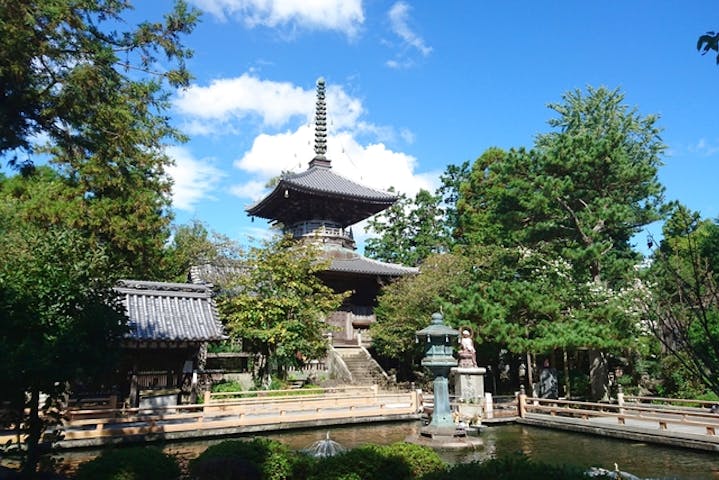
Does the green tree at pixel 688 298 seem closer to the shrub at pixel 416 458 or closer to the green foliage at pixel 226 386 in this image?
the shrub at pixel 416 458

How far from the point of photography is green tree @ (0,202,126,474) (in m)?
6.71

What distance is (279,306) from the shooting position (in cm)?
2166

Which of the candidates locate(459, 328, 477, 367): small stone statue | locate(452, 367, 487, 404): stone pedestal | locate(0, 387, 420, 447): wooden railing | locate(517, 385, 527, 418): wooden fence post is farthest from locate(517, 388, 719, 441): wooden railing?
locate(0, 387, 420, 447): wooden railing

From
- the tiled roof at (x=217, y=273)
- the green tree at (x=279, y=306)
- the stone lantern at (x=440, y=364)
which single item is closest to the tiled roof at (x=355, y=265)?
the green tree at (x=279, y=306)

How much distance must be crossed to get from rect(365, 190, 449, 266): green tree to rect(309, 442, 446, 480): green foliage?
115 feet

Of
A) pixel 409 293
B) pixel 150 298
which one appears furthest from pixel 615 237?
pixel 150 298

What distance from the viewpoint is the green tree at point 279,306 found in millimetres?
21250

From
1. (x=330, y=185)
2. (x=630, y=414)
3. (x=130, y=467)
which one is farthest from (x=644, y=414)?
(x=330, y=185)

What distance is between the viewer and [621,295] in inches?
719

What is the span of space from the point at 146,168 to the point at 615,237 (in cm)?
2412

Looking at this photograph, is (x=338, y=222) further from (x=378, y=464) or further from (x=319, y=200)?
(x=378, y=464)

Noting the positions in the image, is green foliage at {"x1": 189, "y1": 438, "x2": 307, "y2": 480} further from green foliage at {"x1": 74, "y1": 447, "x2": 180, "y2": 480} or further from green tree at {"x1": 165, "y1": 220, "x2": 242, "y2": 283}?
green tree at {"x1": 165, "y1": 220, "x2": 242, "y2": 283}

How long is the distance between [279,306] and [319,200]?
1197cm

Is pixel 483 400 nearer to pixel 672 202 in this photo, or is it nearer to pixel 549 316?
pixel 549 316
